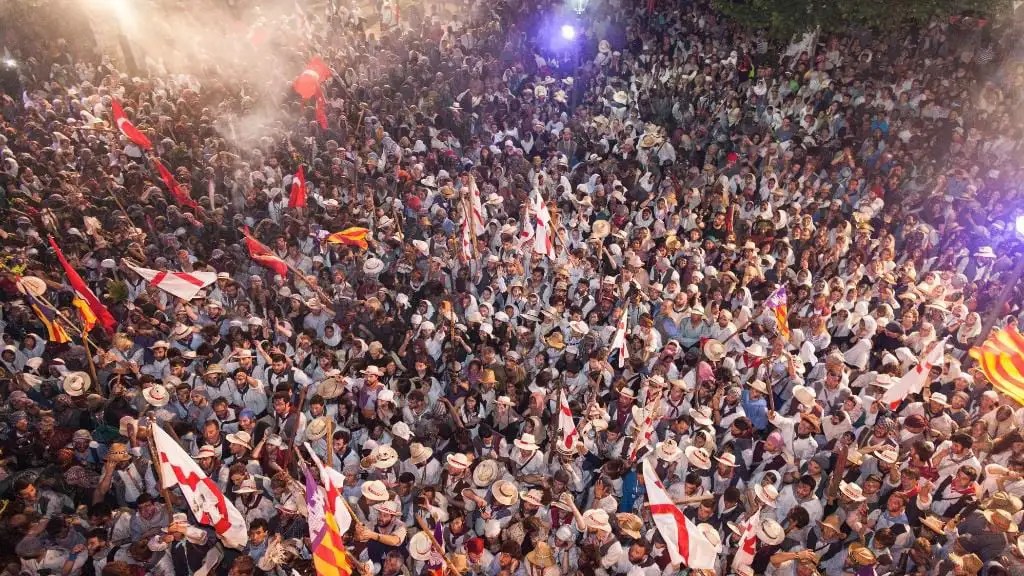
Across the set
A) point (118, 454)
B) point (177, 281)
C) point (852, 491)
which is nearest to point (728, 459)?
point (852, 491)

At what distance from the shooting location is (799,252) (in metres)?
11.5

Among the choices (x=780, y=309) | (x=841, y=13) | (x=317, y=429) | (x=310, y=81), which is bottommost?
(x=317, y=429)

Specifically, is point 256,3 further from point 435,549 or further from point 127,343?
point 435,549

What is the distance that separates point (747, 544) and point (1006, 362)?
15.0ft

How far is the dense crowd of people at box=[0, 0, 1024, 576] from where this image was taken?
20.9 feet

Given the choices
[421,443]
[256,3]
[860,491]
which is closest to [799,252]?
[860,491]

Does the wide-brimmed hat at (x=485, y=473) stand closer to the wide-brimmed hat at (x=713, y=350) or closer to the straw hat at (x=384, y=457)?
the straw hat at (x=384, y=457)

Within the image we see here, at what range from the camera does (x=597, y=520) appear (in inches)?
238

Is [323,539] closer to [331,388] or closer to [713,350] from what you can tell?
[331,388]

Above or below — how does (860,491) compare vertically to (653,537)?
above

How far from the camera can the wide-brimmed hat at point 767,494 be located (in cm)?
622

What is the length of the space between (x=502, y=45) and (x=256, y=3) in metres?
14.3

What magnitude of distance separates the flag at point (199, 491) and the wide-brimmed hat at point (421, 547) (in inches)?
66.3

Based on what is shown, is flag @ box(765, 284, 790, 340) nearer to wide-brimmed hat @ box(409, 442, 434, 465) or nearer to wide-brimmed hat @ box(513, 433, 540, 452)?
wide-brimmed hat @ box(513, 433, 540, 452)
